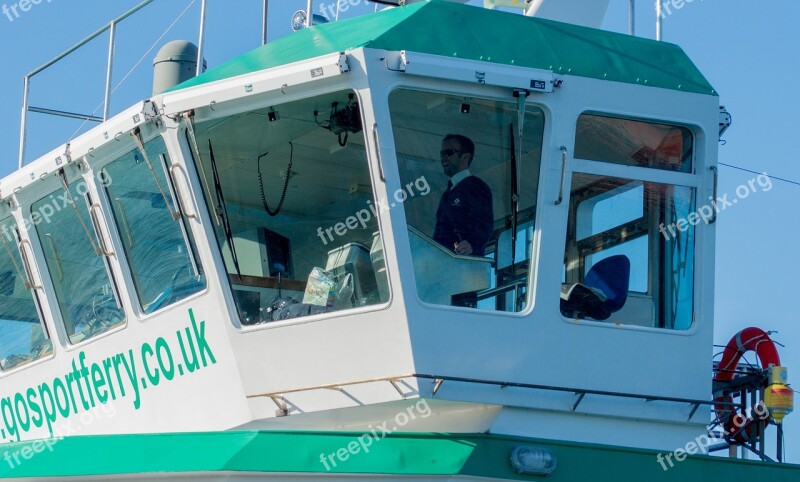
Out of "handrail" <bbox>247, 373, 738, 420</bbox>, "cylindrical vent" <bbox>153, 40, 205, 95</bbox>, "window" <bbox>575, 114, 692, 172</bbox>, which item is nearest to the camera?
"handrail" <bbox>247, 373, 738, 420</bbox>

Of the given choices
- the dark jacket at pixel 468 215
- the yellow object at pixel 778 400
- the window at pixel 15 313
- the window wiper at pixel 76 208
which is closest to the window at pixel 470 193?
the dark jacket at pixel 468 215

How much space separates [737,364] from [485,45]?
4.19 meters

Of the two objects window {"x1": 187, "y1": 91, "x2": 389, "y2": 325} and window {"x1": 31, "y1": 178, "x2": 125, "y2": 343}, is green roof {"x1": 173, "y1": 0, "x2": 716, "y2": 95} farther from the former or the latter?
window {"x1": 31, "y1": 178, "x2": 125, "y2": 343}

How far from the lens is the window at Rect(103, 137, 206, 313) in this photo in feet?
38.7

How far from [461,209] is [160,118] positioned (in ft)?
8.25

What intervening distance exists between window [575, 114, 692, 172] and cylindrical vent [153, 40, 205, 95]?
473cm

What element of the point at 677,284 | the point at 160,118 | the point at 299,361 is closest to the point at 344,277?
the point at 299,361

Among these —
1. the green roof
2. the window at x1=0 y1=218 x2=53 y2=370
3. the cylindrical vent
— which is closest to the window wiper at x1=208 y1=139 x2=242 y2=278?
the green roof

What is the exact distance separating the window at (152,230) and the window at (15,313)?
175cm

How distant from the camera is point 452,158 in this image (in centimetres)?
1132

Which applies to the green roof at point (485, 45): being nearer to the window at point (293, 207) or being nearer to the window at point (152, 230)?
the window at point (293, 207)

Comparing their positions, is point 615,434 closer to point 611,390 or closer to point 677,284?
point 611,390

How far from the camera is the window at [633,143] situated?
11.6m

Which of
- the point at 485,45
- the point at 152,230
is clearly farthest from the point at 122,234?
the point at 485,45
